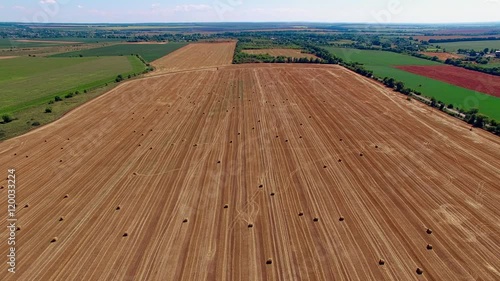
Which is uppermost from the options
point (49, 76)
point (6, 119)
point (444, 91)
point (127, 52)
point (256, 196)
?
point (6, 119)

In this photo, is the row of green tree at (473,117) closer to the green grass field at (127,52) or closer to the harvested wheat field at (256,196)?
the harvested wheat field at (256,196)

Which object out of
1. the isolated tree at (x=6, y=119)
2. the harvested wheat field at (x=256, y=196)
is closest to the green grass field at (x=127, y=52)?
the isolated tree at (x=6, y=119)

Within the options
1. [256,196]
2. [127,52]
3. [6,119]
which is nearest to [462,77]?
[256,196]

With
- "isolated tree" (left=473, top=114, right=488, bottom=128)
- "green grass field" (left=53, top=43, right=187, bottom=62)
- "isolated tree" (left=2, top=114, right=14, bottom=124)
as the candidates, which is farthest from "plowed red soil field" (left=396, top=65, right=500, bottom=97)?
"green grass field" (left=53, top=43, right=187, bottom=62)

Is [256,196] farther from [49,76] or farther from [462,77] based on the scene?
[49,76]

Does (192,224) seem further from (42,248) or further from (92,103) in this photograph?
(92,103)

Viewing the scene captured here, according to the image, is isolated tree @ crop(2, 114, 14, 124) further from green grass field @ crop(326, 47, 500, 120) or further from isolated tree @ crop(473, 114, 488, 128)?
green grass field @ crop(326, 47, 500, 120)
